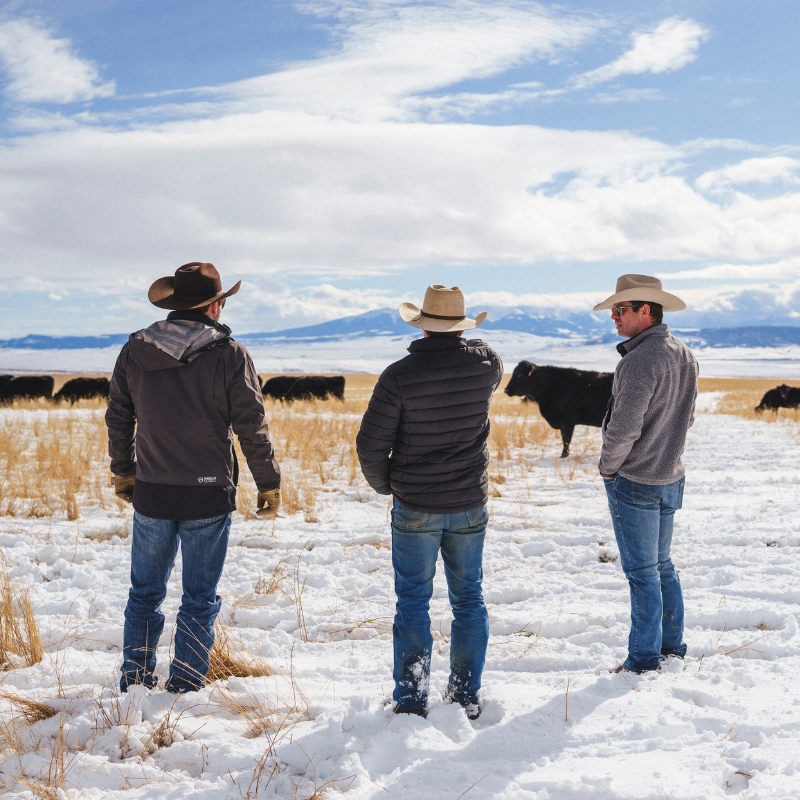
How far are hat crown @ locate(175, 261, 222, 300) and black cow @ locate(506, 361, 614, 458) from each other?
9387mm

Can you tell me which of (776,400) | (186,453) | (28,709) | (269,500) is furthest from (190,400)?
(776,400)

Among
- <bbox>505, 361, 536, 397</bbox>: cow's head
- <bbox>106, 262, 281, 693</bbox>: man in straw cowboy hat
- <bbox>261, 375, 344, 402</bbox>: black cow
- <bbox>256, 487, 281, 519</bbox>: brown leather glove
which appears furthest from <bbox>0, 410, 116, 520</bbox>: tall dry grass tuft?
<bbox>261, 375, 344, 402</bbox>: black cow

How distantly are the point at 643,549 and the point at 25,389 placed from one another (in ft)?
82.2

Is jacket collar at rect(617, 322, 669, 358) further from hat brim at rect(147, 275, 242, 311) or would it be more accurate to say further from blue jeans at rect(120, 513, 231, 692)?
blue jeans at rect(120, 513, 231, 692)

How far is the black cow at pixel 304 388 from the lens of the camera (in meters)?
25.1

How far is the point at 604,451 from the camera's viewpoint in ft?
11.7

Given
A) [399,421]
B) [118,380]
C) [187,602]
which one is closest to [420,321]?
[399,421]

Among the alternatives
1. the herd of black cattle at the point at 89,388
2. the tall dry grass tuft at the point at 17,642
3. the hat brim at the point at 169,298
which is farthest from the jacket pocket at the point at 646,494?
the herd of black cattle at the point at 89,388

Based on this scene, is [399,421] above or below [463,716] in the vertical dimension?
above

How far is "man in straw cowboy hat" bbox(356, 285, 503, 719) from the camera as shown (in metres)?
3.05

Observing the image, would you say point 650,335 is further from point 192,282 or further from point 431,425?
point 192,282

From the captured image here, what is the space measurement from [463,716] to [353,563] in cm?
256

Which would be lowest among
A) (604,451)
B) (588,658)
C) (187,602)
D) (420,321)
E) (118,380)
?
(588,658)

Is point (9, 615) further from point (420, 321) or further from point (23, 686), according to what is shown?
point (420, 321)
